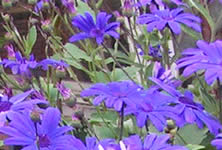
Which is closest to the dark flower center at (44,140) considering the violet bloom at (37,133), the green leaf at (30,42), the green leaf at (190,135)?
the violet bloom at (37,133)

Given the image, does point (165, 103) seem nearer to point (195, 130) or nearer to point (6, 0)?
point (195, 130)

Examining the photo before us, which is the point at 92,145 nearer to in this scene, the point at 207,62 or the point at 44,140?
Answer: the point at 44,140

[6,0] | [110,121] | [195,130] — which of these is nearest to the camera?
[195,130]

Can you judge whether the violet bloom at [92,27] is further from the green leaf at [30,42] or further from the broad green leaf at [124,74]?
the green leaf at [30,42]

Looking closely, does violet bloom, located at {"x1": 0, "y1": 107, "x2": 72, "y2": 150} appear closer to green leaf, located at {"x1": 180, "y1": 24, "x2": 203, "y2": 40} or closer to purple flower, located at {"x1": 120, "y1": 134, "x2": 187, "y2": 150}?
purple flower, located at {"x1": 120, "y1": 134, "x2": 187, "y2": 150}

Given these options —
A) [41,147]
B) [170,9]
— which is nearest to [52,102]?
[170,9]

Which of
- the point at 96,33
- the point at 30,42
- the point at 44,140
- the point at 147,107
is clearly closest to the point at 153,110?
the point at 147,107
